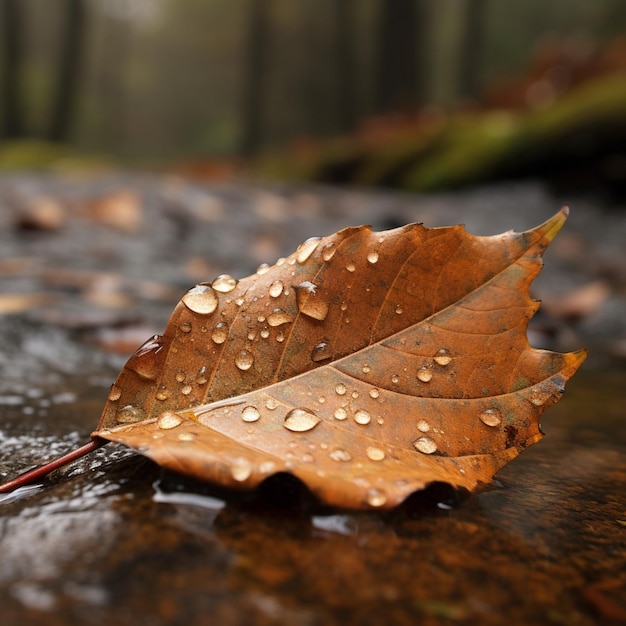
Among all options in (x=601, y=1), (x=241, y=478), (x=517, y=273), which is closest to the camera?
(x=241, y=478)

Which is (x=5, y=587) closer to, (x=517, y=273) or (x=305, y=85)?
(x=517, y=273)

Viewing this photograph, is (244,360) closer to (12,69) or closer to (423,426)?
(423,426)

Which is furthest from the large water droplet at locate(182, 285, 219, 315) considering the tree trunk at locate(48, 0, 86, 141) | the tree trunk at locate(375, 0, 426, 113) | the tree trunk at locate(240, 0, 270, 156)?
the tree trunk at locate(240, 0, 270, 156)

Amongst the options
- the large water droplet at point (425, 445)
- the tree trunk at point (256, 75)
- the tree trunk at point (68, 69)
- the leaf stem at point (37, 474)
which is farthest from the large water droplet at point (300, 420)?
the tree trunk at point (256, 75)

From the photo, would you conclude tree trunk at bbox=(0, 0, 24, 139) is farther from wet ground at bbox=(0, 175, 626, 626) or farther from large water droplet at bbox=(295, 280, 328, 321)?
large water droplet at bbox=(295, 280, 328, 321)

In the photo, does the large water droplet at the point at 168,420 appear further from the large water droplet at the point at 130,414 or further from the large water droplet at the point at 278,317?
the large water droplet at the point at 278,317

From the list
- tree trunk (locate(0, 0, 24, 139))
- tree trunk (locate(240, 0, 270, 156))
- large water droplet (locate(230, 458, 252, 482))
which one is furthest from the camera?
tree trunk (locate(240, 0, 270, 156))

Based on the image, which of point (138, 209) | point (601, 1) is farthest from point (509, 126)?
point (601, 1)
